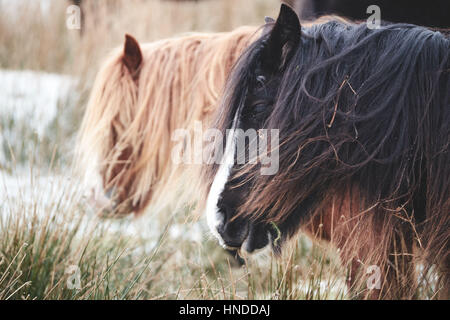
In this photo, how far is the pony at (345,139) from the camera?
83cm

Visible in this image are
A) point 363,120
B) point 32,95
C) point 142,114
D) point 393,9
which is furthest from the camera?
point 32,95

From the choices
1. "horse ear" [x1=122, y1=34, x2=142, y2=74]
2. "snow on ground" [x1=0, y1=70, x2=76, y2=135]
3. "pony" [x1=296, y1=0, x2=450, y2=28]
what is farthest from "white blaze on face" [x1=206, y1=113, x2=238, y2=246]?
"snow on ground" [x1=0, y1=70, x2=76, y2=135]

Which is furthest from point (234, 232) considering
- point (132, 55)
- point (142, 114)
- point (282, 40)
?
point (132, 55)

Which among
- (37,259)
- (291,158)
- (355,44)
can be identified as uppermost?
(355,44)

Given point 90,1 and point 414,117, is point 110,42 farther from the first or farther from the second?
point 414,117

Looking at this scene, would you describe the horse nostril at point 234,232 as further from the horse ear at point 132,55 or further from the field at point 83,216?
the horse ear at point 132,55

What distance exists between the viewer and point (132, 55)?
4.44 feet

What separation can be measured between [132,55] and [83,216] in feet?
1.66

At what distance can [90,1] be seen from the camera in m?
2.94

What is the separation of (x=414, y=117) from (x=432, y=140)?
0.05 m

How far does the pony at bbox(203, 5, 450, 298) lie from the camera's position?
0.83 m

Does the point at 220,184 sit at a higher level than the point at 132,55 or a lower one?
lower

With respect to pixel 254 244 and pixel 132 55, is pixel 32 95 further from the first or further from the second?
pixel 254 244
